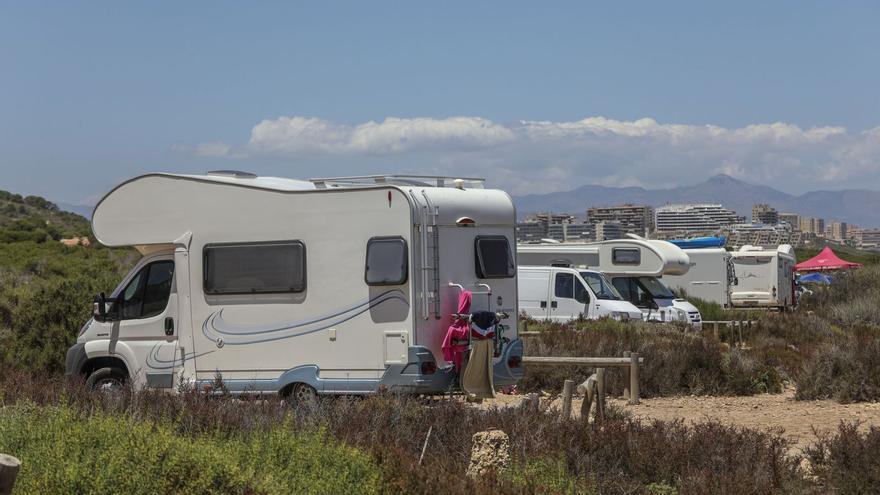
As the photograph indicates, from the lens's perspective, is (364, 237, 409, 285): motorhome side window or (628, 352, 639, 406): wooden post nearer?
(364, 237, 409, 285): motorhome side window

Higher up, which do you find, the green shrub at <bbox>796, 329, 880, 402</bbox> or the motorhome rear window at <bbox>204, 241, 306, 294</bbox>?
the motorhome rear window at <bbox>204, 241, 306, 294</bbox>

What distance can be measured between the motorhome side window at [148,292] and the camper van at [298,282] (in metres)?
0.01

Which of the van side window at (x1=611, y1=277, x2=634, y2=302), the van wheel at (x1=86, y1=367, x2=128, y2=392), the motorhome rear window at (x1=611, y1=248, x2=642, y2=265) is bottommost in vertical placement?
the van wheel at (x1=86, y1=367, x2=128, y2=392)

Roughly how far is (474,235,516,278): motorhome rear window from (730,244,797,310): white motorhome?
22.8 meters

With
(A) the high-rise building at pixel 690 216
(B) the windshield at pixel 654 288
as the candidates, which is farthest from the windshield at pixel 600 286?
(A) the high-rise building at pixel 690 216

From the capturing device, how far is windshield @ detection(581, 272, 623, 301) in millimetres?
22594

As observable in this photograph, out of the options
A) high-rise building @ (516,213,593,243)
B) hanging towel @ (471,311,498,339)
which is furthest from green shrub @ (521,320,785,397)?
high-rise building @ (516,213,593,243)

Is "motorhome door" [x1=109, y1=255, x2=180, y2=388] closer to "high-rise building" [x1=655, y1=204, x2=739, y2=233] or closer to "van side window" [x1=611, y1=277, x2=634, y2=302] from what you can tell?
"van side window" [x1=611, y1=277, x2=634, y2=302]

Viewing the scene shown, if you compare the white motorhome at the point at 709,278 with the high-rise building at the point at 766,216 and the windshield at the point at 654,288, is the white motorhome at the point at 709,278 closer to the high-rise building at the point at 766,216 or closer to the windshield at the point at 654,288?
the windshield at the point at 654,288

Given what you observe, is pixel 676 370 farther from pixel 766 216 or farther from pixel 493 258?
pixel 766 216

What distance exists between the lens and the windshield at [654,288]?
2503 centimetres

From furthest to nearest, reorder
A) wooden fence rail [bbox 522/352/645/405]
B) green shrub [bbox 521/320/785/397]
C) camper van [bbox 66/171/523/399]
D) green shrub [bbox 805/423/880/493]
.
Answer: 1. green shrub [bbox 521/320/785/397]
2. wooden fence rail [bbox 522/352/645/405]
3. camper van [bbox 66/171/523/399]
4. green shrub [bbox 805/423/880/493]

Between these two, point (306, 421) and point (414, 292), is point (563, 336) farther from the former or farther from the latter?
point (306, 421)

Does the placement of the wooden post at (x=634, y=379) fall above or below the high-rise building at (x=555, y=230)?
below
